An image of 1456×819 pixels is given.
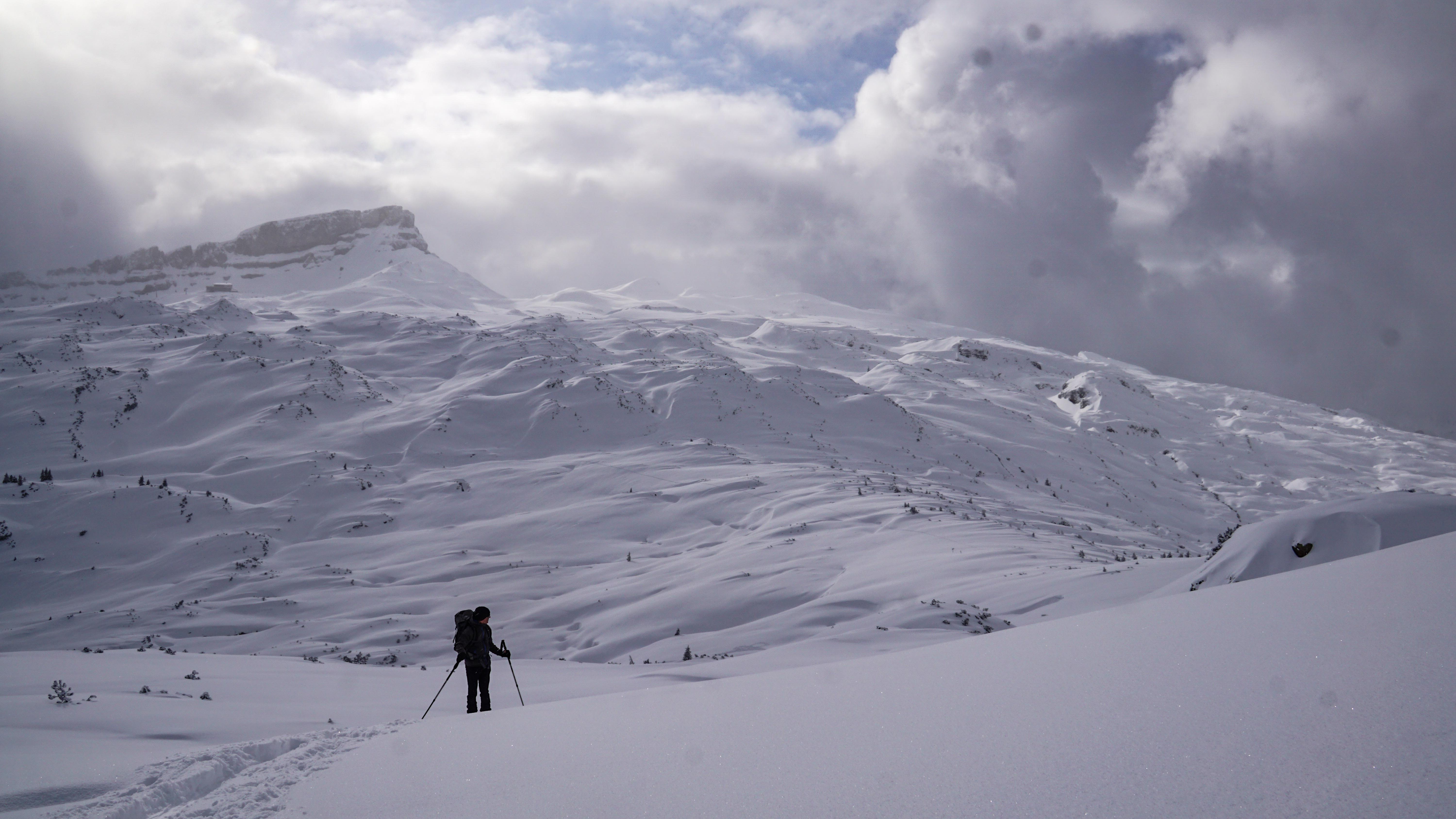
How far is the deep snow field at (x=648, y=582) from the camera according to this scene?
3.29 meters

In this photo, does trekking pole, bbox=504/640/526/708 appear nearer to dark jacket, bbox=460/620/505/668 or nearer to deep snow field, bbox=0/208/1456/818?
dark jacket, bbox=460/620/505/668

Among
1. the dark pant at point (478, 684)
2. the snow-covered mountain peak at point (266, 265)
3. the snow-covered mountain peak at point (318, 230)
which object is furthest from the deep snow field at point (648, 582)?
the snow-covered mountain peak at point (318, 230)

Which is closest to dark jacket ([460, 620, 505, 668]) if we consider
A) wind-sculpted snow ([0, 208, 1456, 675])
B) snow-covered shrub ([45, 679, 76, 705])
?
snow-covered shrub ([45, 679, 76, 705])

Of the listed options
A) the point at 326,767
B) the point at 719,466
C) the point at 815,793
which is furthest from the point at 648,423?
the point at 815,793

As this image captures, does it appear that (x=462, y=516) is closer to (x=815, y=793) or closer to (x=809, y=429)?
(x=809, y=429)

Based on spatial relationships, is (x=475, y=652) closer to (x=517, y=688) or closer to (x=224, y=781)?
(x=517, y=688)

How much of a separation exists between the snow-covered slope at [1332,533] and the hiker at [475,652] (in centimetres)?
774

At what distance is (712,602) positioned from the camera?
13258 millimetres

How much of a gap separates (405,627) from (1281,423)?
260ft

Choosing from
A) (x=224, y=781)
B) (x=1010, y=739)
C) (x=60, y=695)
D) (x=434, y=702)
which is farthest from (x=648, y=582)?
(x=1010, y=739)

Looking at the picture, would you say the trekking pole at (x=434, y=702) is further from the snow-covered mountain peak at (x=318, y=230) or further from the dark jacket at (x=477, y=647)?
the snow-covered mountain peak at (x=318, y=230)

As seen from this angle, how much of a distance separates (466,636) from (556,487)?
645 inches

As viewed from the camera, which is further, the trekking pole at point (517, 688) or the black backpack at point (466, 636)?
the black backpack at point (466, 636)

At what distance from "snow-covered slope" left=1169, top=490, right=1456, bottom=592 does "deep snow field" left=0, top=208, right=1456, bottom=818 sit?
0.06 metres
